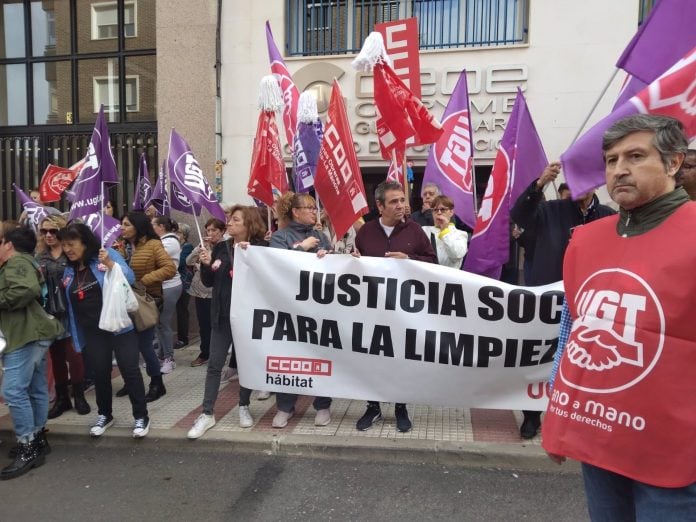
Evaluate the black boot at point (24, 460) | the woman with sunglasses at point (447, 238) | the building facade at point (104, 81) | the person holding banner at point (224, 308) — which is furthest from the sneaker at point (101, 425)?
the building facade at point (104, 81)

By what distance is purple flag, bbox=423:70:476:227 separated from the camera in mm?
5820

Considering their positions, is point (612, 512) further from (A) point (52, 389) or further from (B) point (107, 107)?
(B) point (107, 107)

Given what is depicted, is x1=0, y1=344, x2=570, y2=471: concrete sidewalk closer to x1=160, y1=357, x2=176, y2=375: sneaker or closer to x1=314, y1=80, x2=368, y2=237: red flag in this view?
x1=160, y1=357, x2=176, y2=375: sneaker

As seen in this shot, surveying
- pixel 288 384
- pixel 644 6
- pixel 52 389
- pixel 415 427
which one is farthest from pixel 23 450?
pixel 644 6

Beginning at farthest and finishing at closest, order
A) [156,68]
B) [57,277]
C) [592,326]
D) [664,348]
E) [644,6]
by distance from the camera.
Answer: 1. [156,68]
2. [644,6]
3. [57,277]
4. [592,326]
5. [664,348]

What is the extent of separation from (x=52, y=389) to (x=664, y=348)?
5.45m

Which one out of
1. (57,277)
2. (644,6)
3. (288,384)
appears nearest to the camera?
(288,384)

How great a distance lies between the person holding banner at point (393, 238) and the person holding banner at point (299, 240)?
0.34m

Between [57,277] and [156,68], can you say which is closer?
[57,277]

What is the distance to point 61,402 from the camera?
510cm

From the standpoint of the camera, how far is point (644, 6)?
7.66 m

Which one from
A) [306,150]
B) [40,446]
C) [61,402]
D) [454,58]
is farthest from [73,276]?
[454,58]

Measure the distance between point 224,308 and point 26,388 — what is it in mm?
1578

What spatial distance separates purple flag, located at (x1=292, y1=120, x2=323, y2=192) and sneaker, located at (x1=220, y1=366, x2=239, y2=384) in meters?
2.31
